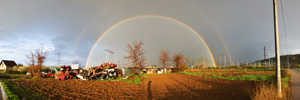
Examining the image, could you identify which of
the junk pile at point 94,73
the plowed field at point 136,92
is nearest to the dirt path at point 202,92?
the plowed field at point 136,92

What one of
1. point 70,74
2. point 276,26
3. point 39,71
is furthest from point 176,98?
point 39,71

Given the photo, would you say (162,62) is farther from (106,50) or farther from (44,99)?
(44,99)

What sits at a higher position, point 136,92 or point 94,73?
point 94,73

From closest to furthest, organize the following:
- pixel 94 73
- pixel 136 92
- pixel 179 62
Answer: pixel 136 92 < pixel 94 73 < pixel 179 62

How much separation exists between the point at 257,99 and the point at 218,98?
2475 millimetres

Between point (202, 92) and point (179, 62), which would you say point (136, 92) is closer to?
point (202, 92)

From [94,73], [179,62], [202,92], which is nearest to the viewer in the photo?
[202,92]

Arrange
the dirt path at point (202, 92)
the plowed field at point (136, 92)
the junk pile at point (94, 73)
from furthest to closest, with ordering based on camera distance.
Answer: the junk pile at point (94, 73) → the dirt path at point (202, 92) → the plowed field at point (136, 92)

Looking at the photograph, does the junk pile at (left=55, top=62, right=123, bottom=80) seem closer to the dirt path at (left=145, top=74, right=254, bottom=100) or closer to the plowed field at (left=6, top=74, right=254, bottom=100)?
the plowed field at (left=6, top=74, right=254, bottom=100)

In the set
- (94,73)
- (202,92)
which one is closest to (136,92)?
(202,92)

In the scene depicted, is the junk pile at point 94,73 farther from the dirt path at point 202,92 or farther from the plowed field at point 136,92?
the dirt path at point 202,92

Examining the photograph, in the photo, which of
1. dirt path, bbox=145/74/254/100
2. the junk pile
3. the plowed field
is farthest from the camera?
the junk pile

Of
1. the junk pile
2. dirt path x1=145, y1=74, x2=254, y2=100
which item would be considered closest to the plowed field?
dirt path x1=145, y1=74, x2=254, y2=100

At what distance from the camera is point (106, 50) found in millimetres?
40688
